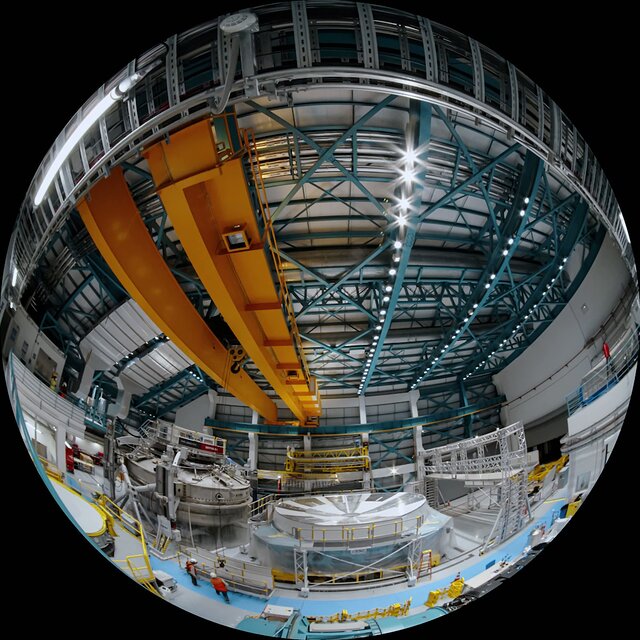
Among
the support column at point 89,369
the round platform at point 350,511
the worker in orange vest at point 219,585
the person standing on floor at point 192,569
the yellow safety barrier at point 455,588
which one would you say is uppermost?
the support column at point 89,369

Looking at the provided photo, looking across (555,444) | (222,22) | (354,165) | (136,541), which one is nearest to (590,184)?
(354,165)

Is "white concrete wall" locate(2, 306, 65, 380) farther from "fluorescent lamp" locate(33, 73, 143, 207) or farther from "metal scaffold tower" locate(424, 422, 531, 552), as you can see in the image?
"metal scaffold tower" locate(424, 422, 531, 552)

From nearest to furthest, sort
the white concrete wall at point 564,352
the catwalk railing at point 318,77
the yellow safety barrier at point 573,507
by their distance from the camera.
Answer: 1. the catwalk railing at point 318,77
2. the white concrete wall at point 564,352
3. the yellow safety barrier at point 573,507

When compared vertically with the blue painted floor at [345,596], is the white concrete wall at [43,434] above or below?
above

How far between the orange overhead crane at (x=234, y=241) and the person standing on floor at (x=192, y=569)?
1429 mm

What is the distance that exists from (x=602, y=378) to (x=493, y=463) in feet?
3.62

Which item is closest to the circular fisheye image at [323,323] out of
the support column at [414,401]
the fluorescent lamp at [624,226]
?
the support column at [414,401]

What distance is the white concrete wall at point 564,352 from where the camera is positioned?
117 inches

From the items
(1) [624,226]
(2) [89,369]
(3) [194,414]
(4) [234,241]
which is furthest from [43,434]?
(1) [624,226]

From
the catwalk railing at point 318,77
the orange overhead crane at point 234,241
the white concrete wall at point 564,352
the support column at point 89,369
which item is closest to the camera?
the catwalk railing at point 318,77

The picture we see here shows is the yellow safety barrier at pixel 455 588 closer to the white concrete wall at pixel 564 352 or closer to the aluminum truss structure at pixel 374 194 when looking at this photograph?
the aluminum truss structure at pixel 374 194

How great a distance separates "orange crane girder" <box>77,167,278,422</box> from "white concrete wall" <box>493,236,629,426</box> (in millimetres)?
1936

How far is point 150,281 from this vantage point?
9.51 feet

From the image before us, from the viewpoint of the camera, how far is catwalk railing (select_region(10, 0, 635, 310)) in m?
2.25
